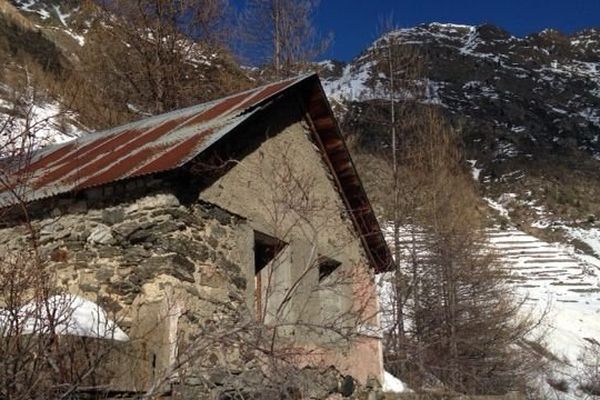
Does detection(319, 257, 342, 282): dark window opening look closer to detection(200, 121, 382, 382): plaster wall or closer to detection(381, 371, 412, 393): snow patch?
detection(200, 121, 382, 382): plaster wall

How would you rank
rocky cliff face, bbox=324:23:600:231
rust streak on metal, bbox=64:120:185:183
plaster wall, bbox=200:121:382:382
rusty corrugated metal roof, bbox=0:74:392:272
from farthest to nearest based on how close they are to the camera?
rocky cliff face, bbox=324:23:600:231 < plaster wall, bbox=200:121:382:382 < rust streak on metal, bbox=64:120:185:183 < rusty corrugated metal roof, bbox=0:74:392:272

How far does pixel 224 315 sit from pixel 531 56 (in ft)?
215

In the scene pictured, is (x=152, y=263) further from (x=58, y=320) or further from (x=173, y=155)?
(x=58, y=320)

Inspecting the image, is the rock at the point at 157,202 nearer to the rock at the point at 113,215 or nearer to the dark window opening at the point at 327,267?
the rock at the point at 113,215

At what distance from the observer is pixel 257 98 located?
743cm

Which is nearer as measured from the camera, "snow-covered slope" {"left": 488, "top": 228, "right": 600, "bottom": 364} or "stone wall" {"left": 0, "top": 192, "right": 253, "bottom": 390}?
"stone wall" {"left": 0, "top": 192, "right": 253, "bottom": 390}

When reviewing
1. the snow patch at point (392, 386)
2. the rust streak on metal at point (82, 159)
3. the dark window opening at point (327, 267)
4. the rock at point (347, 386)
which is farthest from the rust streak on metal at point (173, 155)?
the snow patch at point (392, 386)

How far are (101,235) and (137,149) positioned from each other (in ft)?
3.80

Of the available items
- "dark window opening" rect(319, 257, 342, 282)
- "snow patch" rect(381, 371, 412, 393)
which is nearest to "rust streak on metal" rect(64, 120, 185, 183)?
"dark window opening" rect(319, 257, 342, 282)

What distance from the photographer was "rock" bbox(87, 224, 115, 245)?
615 cm

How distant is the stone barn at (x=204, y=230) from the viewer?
226 inches

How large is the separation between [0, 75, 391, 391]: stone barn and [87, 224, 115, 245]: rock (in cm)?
1

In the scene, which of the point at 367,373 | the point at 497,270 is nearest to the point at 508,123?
the point at 497,270

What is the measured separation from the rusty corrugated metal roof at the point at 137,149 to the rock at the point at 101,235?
424 millimetres
